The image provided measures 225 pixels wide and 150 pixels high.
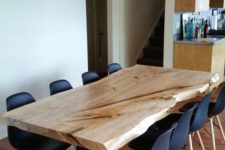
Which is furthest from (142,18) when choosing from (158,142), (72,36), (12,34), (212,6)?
(158,142)

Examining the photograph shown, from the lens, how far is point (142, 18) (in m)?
6.41

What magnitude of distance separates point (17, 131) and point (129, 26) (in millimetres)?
4086

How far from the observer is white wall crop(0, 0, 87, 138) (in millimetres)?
3623

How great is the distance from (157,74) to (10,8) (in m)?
1.87

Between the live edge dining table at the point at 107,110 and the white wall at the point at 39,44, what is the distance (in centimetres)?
123

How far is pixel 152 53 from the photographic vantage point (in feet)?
20.7

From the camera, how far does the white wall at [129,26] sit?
5.75 metres

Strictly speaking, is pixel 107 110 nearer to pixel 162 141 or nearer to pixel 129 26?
pixel 162 141

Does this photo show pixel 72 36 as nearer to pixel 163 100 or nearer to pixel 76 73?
pixel 76 73

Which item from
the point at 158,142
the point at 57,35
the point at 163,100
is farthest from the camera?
the point at 57,35

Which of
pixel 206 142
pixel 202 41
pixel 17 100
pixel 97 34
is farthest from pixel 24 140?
pixel 97 34

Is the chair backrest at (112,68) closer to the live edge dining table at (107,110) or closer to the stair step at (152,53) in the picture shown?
the live edge dining table at (107,110)

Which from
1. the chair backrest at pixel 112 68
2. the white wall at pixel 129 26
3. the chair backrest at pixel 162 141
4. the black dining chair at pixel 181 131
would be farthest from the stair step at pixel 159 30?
the chair backrest at pixel 162 141

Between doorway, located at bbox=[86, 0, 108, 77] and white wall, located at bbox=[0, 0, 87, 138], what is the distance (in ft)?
6.06
